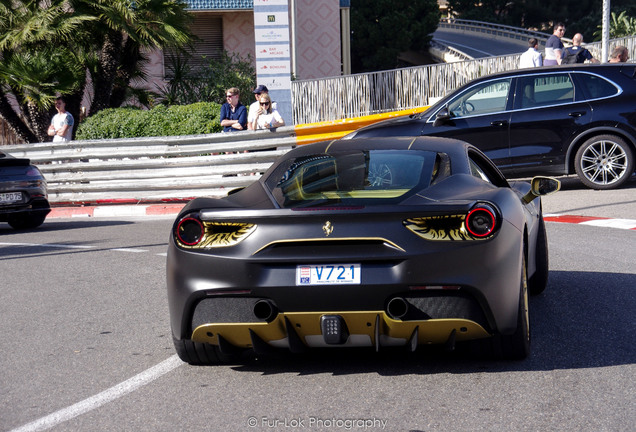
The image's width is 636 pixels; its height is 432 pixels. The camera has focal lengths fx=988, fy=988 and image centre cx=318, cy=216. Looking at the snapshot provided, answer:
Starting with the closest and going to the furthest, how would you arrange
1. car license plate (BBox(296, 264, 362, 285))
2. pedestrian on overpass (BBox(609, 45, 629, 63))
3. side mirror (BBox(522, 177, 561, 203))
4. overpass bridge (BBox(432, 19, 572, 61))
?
1. car license plate (BBox(296, 264, 362, 285))
2. side mirror (BBox(522, 177, 561, 203))
3. pedestrian on overpass (BBox(609, 45, 629, 63))
4. overpass bridge (BBox(432, 19, 572, 61))

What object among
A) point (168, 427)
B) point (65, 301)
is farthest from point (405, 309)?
point (65, 301)

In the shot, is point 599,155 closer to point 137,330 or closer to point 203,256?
point 137,330

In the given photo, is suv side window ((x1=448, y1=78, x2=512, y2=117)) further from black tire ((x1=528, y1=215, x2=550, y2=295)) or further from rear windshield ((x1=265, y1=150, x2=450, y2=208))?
rear windshield ((x1=265, y1=150, x2=450, y2=208))

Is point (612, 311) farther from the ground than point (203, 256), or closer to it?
closer to it

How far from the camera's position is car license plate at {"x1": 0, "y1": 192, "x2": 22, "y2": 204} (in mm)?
13680

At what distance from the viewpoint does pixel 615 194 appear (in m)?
13.4

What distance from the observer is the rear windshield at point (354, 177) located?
17.0ft

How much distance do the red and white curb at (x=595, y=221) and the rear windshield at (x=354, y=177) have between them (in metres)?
5.78

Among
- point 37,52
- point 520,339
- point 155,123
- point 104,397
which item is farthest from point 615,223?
point 37,52

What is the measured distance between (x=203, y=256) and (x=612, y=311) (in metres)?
3.03

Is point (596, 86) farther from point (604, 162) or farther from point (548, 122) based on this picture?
point (604, 162)

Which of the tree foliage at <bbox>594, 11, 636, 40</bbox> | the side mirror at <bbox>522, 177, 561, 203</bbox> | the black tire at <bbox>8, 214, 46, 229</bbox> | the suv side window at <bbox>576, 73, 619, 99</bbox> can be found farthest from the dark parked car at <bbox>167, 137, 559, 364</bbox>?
the tree foliage at <bbox>594, 11, 636, 40</bbox>

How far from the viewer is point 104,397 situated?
16.5ft

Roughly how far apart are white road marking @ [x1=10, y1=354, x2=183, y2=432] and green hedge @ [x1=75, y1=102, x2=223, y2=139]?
40.6ft
